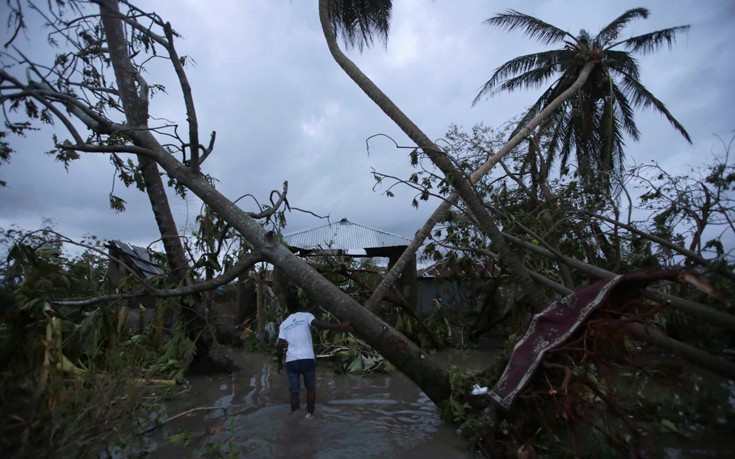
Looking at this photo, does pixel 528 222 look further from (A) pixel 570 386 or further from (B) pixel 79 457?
(B) pixel 79 457

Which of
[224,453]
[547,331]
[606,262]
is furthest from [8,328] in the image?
[606,262]

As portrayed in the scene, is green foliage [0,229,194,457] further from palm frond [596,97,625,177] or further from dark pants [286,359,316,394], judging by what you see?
palm frond [596,97,625,177]

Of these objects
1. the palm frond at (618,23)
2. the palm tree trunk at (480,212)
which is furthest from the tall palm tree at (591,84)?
the palm tree trunk at (480,212)

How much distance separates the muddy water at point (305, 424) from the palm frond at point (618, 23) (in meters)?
12.5

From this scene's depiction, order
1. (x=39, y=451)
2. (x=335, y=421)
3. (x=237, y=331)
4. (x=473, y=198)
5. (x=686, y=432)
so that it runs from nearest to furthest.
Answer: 1. (x=39, y=451)
2. (x=686, y=432)
3. (x=335, y=421)
4. (x=473, y=198)
5. (x=237, y=331)

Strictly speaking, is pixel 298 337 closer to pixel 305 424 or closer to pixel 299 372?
pixel 299 372

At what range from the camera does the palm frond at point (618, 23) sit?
1340 cm

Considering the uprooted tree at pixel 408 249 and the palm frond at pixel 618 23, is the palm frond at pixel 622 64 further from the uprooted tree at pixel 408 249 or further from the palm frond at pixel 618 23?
the uprooted tree at pixel 408 249

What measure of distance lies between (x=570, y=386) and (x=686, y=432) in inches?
71.1

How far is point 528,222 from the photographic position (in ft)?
28.4

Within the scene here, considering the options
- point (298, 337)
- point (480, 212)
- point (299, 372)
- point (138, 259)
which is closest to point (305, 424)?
point (299, 372)

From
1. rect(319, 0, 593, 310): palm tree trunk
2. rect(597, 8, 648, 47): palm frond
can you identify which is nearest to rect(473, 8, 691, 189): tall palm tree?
rect(597, 8, 648, 47): palm frond

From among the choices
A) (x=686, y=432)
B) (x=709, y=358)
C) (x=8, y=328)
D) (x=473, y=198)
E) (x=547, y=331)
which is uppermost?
(x=473, y=198)

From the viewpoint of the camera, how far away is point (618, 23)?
45.1 feet
